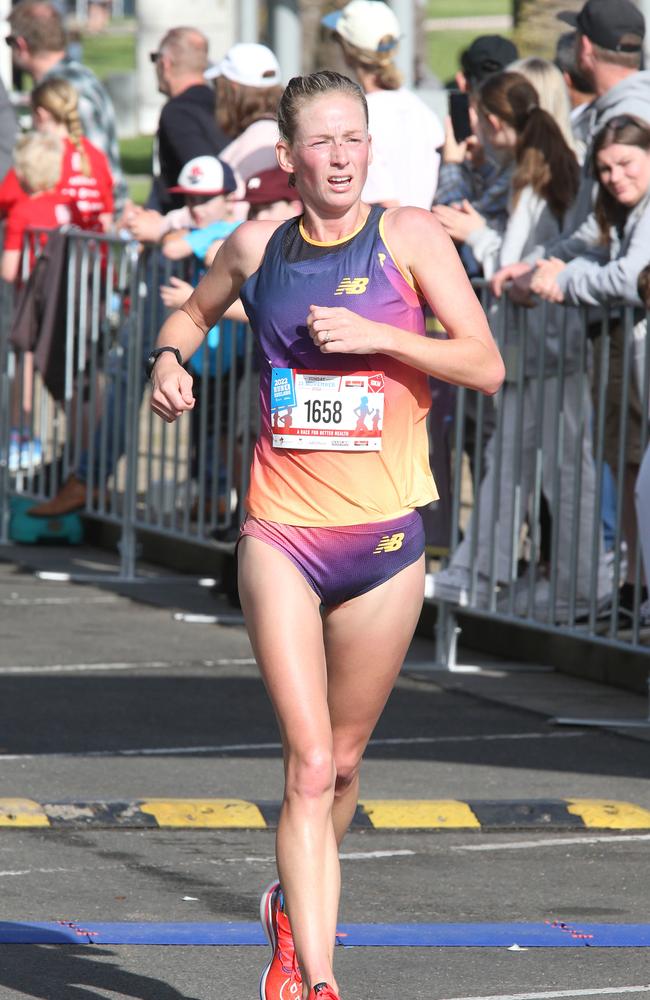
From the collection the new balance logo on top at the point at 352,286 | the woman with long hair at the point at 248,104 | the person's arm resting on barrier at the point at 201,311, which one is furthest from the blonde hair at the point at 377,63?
the new balance logo on top at the point at 352,286

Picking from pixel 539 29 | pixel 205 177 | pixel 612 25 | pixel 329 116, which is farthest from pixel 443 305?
pixel 539 29

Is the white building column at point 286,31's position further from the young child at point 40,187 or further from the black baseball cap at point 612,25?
the black baseball cap at point 612,25

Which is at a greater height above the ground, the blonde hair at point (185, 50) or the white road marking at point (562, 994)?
the blonde hair at point (185, 50)

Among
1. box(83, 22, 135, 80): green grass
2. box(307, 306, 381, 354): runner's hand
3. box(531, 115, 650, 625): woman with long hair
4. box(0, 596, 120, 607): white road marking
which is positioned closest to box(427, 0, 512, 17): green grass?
box(83, 22, 135, 80): green grass

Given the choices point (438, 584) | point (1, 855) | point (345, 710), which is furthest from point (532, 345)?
point (345, 710)

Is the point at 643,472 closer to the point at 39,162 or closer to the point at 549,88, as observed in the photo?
the point at 549,88

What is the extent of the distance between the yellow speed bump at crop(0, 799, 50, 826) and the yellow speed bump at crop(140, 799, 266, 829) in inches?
12.1

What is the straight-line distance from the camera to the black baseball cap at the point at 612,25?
8852 mm

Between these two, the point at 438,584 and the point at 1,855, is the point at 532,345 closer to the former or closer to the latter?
the point at 438,584

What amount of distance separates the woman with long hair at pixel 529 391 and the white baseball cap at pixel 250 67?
1905 millimetres

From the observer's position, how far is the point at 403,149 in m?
9.77

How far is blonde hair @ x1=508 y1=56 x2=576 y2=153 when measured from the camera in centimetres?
875

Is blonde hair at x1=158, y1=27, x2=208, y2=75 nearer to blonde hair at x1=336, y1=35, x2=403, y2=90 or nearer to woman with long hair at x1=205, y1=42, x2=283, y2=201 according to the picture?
woman with long hair at x1=205, y1=42, x2=283, y2=201

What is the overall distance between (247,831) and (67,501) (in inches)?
224
